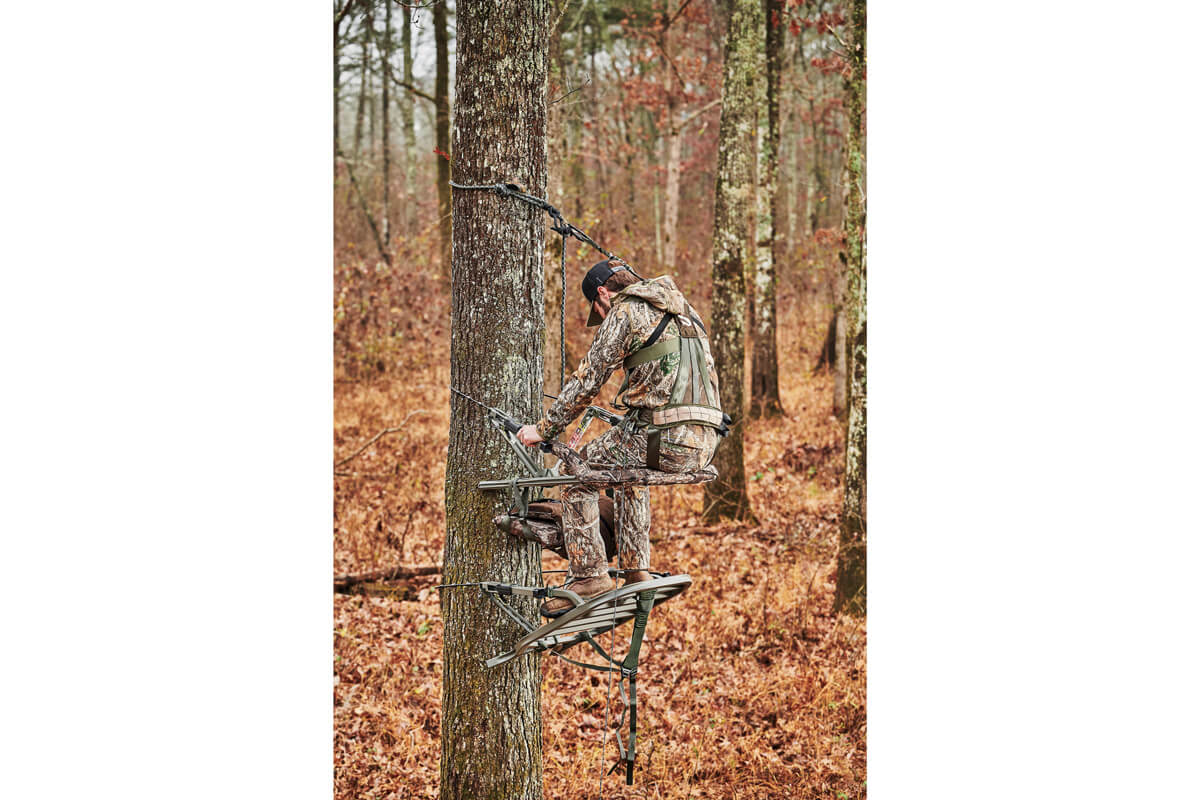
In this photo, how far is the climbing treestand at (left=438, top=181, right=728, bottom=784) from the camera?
11.5ft

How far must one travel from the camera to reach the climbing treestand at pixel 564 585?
11.5 ft

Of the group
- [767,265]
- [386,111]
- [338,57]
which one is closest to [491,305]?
[767,265]

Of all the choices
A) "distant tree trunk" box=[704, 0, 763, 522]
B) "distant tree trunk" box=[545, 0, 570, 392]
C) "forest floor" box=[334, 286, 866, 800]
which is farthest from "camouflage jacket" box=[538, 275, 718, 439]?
"distant tree trunk" box=[704, 0, 763, 522]

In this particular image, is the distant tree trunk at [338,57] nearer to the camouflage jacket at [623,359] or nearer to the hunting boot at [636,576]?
the camouflage jacket at [623,359]

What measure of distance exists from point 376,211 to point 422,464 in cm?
483

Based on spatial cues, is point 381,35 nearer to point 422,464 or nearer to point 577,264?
point 577,264

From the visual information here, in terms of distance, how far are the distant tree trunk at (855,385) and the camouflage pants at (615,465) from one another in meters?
2.96

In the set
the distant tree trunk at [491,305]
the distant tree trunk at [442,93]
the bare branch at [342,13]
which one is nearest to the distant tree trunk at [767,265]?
the distant tree trunk at [442,93]

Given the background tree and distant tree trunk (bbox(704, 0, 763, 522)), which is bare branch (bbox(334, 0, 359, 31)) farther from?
distant tree trunk (bbox(704, 0, 763, 522))

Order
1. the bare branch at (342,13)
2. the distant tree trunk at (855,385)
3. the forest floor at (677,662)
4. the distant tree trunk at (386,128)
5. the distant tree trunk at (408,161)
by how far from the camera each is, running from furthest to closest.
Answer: the distant tree trunk at (408,161) → the distant tree trunk at (386,128) → the bare branch at (342,13) → the distant tree trunk at (855,385) → the forest floor at (677,662)

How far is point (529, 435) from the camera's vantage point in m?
3.52

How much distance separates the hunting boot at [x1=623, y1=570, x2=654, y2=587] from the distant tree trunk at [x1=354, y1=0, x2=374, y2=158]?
18.3 feet

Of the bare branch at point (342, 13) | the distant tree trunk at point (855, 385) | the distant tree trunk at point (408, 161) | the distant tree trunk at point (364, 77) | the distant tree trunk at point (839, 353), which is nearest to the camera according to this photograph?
the distant tree trunk at point (855, 385)

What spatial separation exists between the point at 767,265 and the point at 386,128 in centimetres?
473
